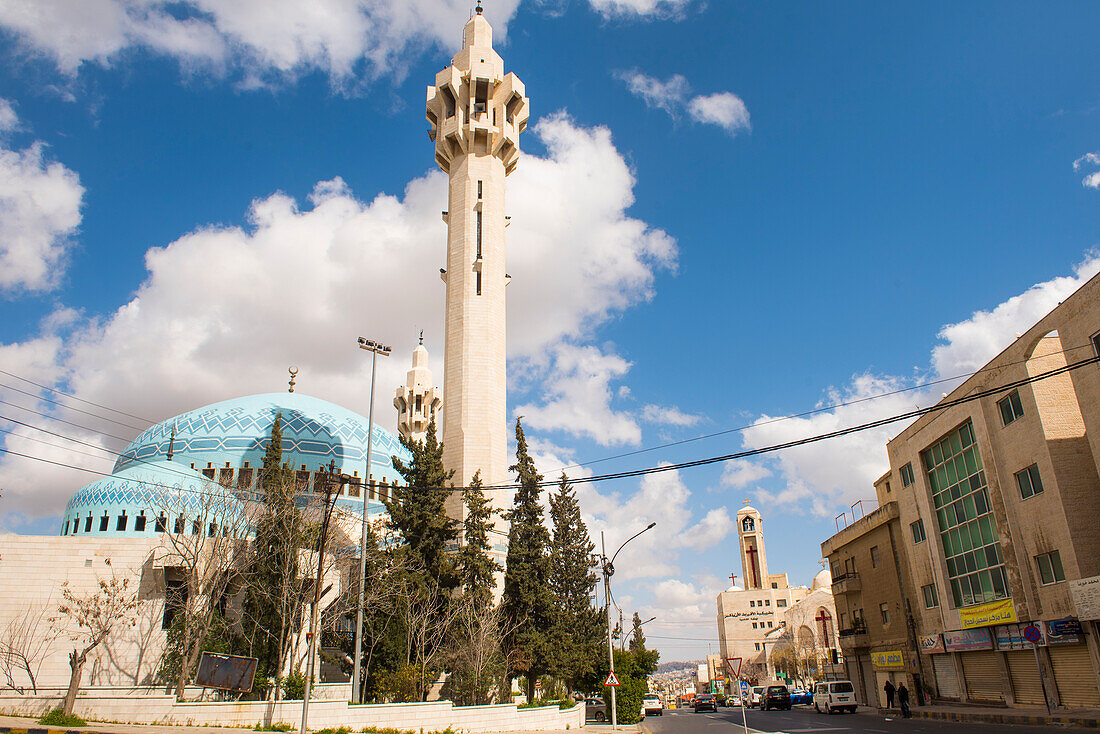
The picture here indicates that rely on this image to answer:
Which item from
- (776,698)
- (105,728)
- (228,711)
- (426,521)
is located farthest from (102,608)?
(776,698)

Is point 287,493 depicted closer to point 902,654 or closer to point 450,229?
point 450,229

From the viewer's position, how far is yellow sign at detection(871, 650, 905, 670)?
39.3 meters

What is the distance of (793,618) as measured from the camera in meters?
94.9

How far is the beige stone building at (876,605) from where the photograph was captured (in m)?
39.3

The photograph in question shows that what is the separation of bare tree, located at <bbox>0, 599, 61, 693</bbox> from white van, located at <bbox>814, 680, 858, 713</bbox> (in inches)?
1418

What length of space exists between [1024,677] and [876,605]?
1490cm

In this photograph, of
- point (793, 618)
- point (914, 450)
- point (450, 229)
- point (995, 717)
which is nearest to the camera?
point (995, 717)

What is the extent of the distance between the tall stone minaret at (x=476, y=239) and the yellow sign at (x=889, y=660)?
23208 millimetres

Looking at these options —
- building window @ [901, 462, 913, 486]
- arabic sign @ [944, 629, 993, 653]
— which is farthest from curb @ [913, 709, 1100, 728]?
building window @ [901, 462, 913, 486]

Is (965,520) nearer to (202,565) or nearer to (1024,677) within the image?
(1024,677)

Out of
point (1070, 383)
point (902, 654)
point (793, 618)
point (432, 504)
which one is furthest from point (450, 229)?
point (793, 618)

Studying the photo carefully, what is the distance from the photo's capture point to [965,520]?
3303 centimetres

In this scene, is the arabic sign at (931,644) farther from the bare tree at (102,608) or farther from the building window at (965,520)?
the bare tree at (102,608)

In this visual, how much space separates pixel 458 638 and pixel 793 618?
7861cm
